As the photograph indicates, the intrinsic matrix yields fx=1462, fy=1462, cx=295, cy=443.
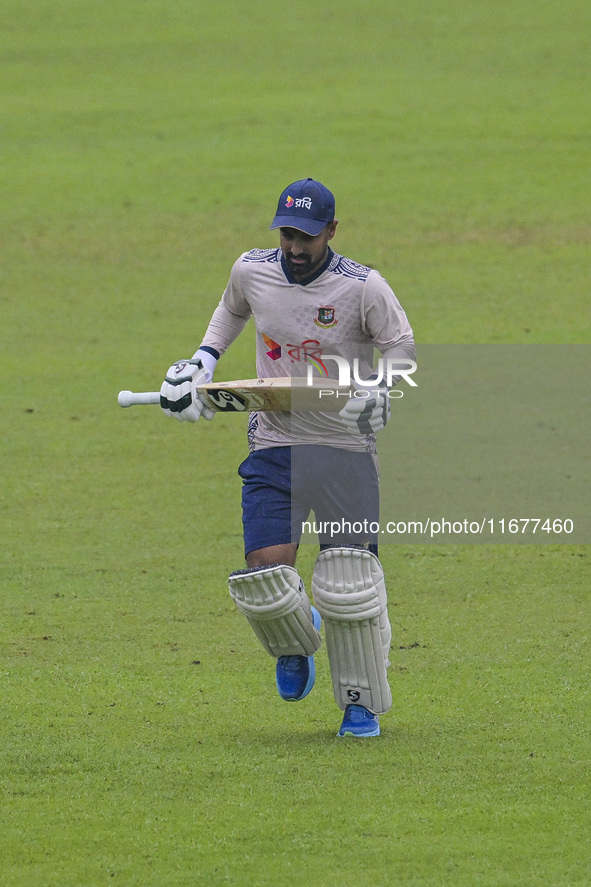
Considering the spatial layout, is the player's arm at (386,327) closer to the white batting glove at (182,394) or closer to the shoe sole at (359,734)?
the white batting glove at (182,394)

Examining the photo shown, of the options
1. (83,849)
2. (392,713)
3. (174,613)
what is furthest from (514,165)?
(83,849)

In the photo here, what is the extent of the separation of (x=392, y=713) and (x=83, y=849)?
6.24ft

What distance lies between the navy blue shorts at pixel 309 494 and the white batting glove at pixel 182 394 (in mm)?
385

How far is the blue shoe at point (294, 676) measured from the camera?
19.8 feet

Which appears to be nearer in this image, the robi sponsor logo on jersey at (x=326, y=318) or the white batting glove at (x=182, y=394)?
the white batting glove at (x=182, y=394)

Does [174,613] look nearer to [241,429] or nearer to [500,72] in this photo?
[241,429]

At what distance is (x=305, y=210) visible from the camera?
19.4 ft

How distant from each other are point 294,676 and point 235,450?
6.08 m

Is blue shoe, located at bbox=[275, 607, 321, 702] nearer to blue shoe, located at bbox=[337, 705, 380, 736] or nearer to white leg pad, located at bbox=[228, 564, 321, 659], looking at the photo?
white leg pad, located at bbox=[228, 564, 321, 659]

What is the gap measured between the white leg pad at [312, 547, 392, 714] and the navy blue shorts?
13cm

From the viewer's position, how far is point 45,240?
1858cm

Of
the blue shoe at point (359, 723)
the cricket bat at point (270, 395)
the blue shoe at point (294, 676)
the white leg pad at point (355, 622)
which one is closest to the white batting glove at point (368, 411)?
the cricket bat at point (270, 395)

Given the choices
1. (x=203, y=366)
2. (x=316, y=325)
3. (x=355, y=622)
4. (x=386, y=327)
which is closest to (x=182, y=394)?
(x=203, y=366)

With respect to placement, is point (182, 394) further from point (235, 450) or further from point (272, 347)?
point (235, 450)
